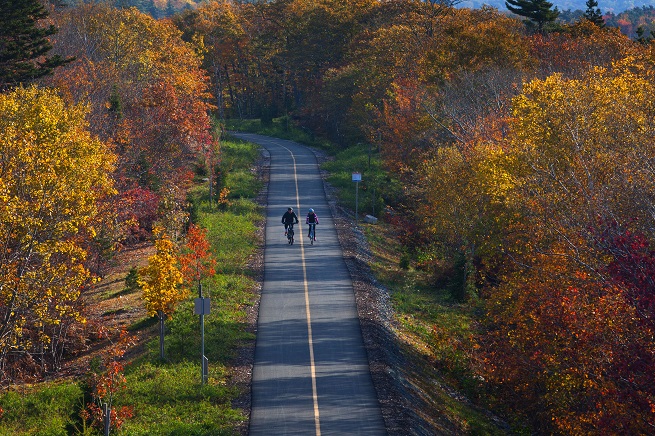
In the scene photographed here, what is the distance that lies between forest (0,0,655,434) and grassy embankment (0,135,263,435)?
6.35 feet

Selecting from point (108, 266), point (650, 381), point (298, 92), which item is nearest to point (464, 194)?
point (108, 266)

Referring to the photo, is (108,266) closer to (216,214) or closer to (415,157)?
(216,214)

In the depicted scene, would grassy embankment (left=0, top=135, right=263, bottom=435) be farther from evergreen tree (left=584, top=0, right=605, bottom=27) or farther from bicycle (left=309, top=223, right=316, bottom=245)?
evergreen tree (left=584, top=0, right=605, bottom=27)

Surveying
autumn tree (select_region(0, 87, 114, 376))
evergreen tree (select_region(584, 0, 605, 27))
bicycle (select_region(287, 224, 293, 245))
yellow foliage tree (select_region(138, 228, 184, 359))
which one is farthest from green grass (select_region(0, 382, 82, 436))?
evergreen tree (select_region(584, 0, 605, 27))

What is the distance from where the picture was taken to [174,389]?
20094 mm

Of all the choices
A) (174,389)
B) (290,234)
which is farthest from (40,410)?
(290,234)

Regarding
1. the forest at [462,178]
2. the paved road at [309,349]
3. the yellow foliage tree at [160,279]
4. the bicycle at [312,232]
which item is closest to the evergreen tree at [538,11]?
the forest at [462,178]

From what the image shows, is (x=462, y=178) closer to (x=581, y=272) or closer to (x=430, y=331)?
(x=430, y=331)

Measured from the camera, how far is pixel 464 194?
3241 centimetres

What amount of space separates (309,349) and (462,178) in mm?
13112

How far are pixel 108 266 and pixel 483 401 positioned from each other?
1809 cm

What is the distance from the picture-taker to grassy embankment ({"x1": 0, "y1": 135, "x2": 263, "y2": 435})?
18.2m

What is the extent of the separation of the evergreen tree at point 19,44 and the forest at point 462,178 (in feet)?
1.23

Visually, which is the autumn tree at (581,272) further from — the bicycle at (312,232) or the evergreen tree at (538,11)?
the evergreen tree at (538,11)
